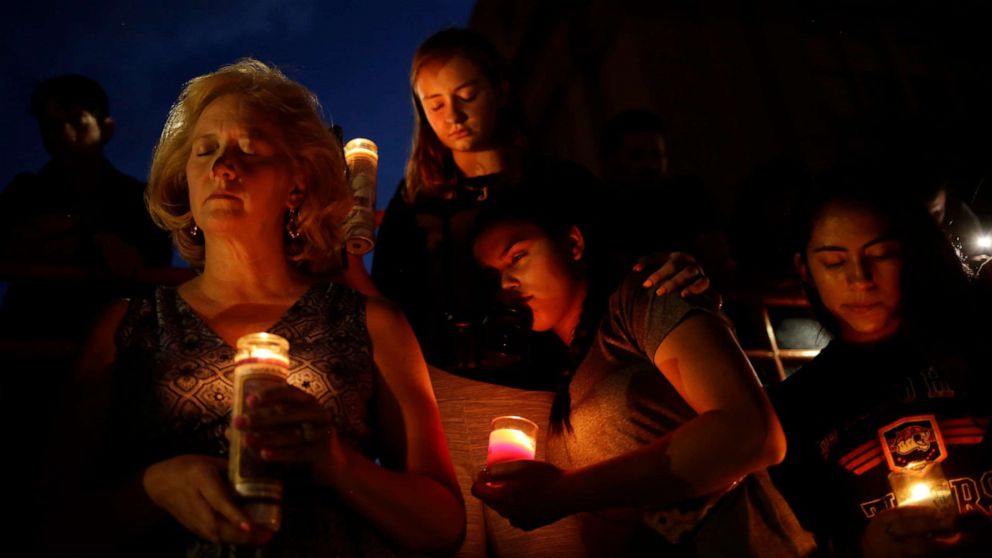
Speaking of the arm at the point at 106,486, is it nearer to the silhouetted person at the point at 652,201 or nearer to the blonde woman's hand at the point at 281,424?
the blonde woman's hand at the point at 281,424

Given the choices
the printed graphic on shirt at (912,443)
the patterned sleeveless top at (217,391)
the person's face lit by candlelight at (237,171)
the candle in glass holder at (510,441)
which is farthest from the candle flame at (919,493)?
the person's face lit by candlelight at (237,171)

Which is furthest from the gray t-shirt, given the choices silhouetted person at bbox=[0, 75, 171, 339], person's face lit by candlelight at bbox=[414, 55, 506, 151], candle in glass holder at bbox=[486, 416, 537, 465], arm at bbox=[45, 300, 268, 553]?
silhouetted person at bbox=[0, 75, 171, 339]

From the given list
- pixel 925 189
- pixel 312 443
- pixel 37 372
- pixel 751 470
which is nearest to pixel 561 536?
pixel 751 470

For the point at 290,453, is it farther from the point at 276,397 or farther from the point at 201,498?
the point at 201,498

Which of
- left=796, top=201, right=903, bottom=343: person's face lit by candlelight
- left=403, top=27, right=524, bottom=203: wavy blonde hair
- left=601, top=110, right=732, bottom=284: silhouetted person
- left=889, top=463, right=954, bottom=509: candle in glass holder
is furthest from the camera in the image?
left=601, top=110, right=732, bottom=284: silhouetted person

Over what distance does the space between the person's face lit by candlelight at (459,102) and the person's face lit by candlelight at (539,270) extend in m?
1.01

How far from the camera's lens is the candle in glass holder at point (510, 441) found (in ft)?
8.31

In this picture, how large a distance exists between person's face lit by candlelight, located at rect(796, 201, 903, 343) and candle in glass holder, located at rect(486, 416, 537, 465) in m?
1.55

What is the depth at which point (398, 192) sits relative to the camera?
438 cm

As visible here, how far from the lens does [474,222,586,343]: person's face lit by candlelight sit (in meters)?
3.27

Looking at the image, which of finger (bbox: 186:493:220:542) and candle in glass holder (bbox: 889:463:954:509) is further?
candle in glass holder (bbox: 889:463:954:509)

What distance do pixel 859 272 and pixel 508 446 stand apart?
1.71 meters

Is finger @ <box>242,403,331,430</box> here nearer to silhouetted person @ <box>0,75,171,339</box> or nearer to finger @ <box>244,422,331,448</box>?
finger @ <box>244,422,331,448</box>

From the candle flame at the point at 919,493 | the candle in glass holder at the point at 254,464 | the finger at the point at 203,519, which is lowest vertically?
the candle flame at the point at 919,493
